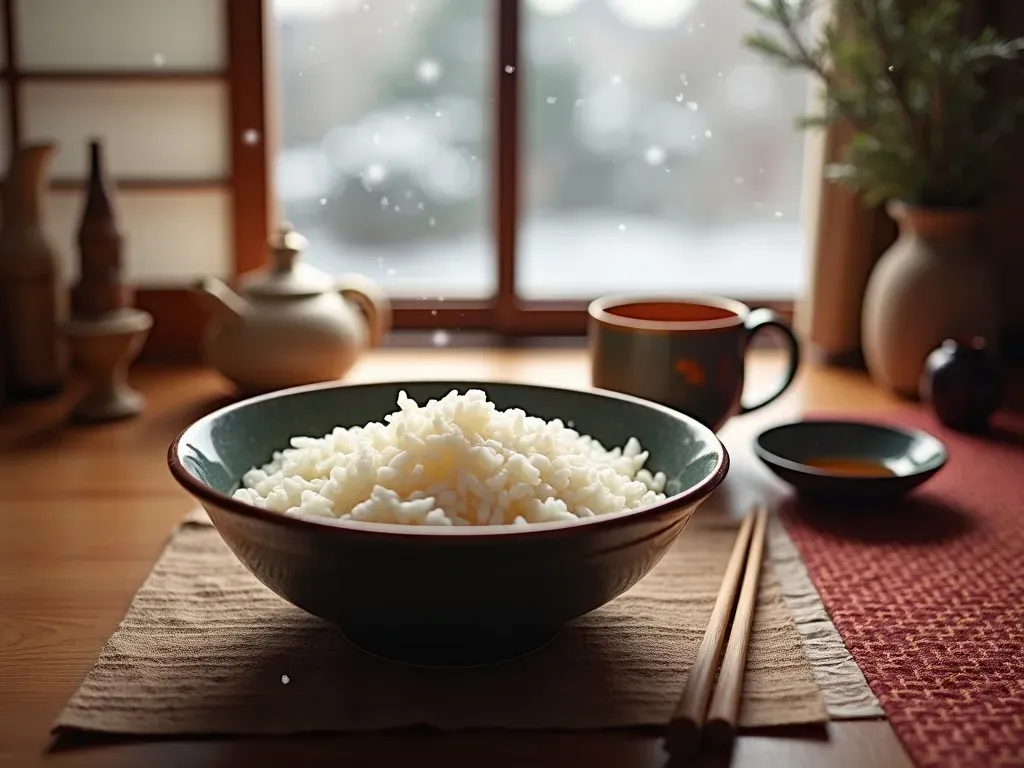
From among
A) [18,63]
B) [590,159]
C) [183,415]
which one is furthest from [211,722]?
[590,159]

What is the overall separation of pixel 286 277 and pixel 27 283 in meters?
0.33

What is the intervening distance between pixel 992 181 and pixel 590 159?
9.49 ft

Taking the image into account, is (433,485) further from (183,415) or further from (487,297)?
(487,297)

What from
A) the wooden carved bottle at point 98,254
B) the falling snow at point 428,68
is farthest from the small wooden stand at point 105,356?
the falling snow at point 428,68

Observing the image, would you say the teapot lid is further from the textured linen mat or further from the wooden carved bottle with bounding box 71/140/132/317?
the textured linen mat

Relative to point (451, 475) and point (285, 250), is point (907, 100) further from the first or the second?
point (451, 475)

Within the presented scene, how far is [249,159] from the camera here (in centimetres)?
175

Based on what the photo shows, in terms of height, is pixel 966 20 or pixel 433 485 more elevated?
pixel 966 20

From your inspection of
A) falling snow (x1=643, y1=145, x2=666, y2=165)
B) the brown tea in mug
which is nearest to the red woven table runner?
the brown tea in mug

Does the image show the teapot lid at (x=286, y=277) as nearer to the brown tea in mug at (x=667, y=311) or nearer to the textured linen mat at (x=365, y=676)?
the brown tea in mug at (x=667, y=311)

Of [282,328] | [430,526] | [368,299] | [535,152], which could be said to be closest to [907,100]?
[368,299]

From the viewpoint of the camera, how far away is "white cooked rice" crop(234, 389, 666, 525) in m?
0.71

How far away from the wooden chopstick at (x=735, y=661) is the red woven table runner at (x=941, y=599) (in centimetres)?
5

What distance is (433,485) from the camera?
28.6 inches
